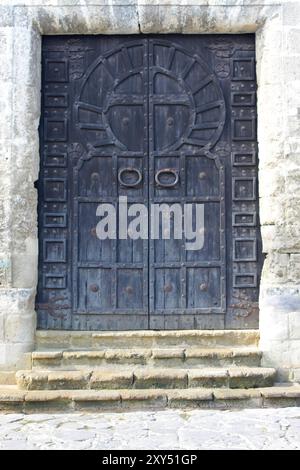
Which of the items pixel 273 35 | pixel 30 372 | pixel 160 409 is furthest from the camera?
pixel 273 35

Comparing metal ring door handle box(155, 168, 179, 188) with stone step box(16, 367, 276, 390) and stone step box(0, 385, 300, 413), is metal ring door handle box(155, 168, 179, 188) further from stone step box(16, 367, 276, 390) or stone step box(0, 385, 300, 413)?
stone step box(0, 385, 300, 413)

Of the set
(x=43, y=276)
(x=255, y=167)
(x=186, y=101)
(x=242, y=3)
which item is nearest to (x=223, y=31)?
(x=242, y=3)

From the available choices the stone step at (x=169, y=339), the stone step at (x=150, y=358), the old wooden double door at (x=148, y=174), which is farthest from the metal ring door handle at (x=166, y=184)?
the stone step at (x=150, y=358)

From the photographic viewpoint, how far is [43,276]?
5137 millimetres

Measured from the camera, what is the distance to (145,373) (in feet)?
14.9

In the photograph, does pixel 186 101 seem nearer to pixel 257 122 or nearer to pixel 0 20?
pixel 257 122

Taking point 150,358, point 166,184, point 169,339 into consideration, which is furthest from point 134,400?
point 166,184

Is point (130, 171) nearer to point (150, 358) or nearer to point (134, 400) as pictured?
point (150, 358)

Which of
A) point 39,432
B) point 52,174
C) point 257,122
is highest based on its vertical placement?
point 257,122

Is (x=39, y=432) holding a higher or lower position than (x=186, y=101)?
lower

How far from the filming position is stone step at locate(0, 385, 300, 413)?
4324 millimetres

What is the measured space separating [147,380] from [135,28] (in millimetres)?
2915
